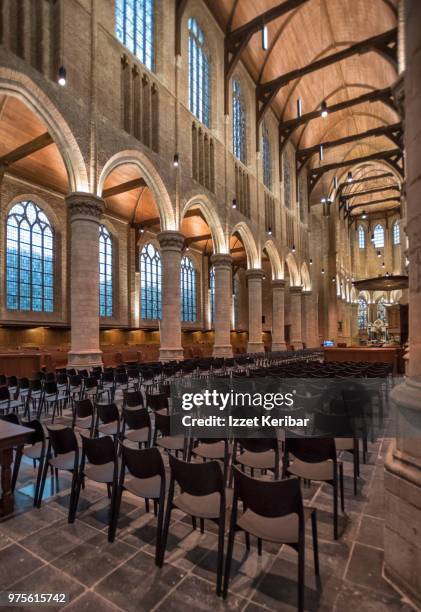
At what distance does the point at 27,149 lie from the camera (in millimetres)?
12977

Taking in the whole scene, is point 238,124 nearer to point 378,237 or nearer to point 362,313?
point 378,237

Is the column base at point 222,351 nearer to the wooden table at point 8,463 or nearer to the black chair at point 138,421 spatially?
the black chair at point 138,421

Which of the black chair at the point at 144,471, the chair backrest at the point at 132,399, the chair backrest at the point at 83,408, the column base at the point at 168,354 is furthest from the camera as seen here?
the column base at the point at 168,354

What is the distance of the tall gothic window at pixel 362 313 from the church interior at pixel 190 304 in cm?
A: 963

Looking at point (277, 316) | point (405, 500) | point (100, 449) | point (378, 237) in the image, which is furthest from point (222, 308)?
point (378, 237)

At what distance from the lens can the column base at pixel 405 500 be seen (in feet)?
6.82

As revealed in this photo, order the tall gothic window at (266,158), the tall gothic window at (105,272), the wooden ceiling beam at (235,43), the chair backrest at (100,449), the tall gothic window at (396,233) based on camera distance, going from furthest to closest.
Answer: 1. the tall gothic window at (396,233)
2. the tall gothic window at (266,158)
3. the tall gothic window at (105,272)
4. the wooden ceiling beam at (235,43)
5. the chair backrest at (100,449)

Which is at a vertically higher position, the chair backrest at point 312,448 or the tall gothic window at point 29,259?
the tall gothic window at point 29,259

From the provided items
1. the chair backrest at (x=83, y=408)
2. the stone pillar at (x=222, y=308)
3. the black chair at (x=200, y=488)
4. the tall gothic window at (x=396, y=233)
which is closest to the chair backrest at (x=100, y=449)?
the black chair at (x=200, y=488)

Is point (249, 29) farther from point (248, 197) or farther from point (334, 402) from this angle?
point (334, 402)

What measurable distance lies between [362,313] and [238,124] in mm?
34216

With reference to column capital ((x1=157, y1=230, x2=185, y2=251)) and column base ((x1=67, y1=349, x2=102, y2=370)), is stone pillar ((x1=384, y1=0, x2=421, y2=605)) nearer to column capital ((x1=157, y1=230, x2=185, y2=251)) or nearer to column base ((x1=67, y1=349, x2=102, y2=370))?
column base ((x1=67, y1=349, x2=102, y2=370))

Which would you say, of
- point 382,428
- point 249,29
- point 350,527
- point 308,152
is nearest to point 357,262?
point 308,152

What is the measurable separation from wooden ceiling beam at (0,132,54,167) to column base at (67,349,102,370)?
7.60m
